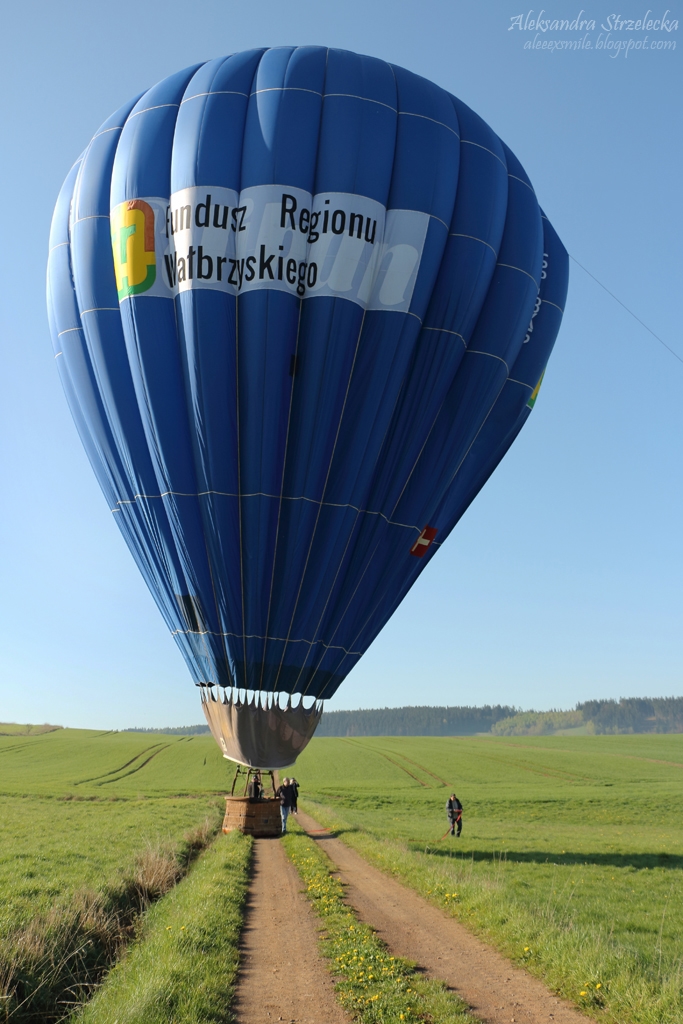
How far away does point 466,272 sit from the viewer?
14570mm

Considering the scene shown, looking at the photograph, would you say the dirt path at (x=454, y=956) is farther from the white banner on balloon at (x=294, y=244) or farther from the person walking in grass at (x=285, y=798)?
the white banner on balloon at (x=294, y=244)

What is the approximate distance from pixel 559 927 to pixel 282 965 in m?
3.36

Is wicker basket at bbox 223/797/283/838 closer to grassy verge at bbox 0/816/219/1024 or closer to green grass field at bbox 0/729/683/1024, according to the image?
green grass field at bbox 0/729/683/1024

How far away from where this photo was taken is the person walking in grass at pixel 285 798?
1898cm

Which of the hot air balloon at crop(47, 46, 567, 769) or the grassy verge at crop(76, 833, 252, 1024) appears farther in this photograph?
the hot air balloon at crop(47, 46, 567, 769)

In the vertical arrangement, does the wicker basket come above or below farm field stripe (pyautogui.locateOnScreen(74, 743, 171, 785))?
above

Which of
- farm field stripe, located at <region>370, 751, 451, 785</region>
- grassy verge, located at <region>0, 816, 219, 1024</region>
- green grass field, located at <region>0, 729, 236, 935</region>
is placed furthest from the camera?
farm field stripe, located at <region>370, 751, 451, 785</region>

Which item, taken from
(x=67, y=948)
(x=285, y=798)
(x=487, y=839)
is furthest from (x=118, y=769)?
(x=67, y=948)

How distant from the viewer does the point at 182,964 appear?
24.4 feet

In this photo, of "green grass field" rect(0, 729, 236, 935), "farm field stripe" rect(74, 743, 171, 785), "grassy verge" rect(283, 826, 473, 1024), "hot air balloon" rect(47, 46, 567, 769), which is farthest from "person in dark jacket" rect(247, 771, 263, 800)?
"farm field stripe" rect(74, 743, 171, 785)

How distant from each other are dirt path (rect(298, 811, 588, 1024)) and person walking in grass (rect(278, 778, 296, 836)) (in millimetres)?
6404

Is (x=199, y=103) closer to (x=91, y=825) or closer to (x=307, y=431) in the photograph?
(x=307, y=431)

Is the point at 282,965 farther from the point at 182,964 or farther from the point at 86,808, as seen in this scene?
the point at 86,808

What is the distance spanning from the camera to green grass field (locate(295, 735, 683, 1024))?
743 cm
